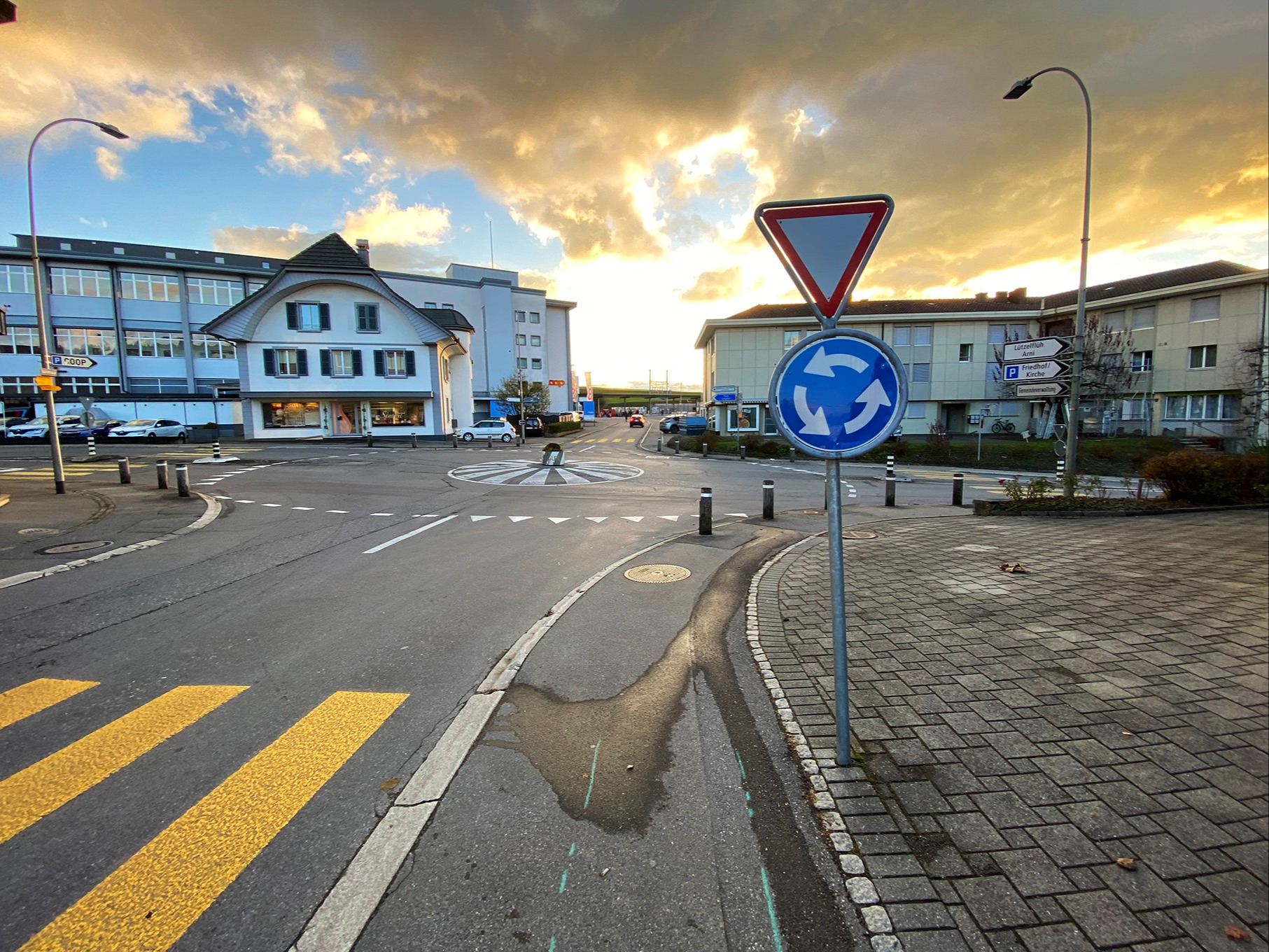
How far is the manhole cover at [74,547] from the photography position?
26.9 feet

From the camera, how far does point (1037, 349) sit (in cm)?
1145

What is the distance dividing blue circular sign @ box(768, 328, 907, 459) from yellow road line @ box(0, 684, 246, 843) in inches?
172

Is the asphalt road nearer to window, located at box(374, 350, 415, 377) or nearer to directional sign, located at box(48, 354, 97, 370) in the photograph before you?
directional sign, located at box(48, 354, 97, 370)

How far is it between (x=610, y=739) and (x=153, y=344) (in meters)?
63.7

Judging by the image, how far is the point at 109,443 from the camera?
35.5m

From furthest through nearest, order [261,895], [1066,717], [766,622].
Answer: [766,622] < [1066,717] < [261,895]

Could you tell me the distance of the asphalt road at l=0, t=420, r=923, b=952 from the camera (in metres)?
2.16

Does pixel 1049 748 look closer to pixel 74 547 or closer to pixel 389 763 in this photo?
pixel 389 763

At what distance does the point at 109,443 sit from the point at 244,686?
147 ft

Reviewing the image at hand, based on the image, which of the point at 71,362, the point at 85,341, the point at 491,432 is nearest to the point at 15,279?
the point at 85,341

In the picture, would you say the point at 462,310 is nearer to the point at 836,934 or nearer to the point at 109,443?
the point at 109,443

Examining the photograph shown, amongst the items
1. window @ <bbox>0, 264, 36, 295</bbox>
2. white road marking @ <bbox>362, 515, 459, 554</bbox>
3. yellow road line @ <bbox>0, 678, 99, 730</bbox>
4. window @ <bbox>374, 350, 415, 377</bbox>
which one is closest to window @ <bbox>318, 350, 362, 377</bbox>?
window @ <bbox>374, 350, 415, 377</bbox>

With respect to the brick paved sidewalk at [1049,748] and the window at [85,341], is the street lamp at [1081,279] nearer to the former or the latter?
the brick paved sidewalk at [1049,748]

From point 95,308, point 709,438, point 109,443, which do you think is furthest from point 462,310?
point 709,438
